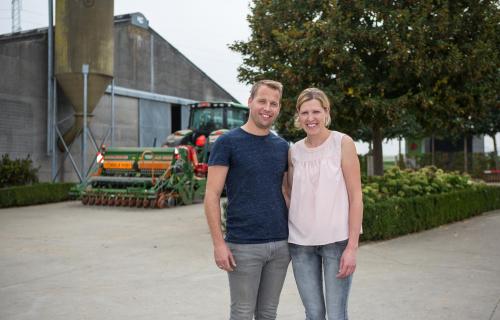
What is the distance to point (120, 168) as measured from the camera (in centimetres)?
1525

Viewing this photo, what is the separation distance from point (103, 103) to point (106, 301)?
16856 millimetres

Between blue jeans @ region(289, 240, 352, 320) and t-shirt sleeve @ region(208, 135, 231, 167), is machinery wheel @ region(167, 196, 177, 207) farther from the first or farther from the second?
t-shirt sleeve @ region(208, 135, 231, 167)

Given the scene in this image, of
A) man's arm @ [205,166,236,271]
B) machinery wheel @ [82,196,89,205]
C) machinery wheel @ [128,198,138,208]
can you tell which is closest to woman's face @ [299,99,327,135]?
man's arm @ [205,166,236,271]

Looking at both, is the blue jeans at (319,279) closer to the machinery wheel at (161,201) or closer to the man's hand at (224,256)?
the man's hand at (224,256)

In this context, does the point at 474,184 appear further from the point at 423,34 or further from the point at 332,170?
the point at 332,170

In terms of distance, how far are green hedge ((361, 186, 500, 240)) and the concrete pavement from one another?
206 mm

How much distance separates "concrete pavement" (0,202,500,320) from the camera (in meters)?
4.76

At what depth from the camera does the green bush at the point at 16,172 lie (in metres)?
16.0

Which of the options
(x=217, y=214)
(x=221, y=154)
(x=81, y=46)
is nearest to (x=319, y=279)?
(x=217, y=214)

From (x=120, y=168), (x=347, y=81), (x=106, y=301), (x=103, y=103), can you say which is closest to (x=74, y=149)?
(x=103, y=103)

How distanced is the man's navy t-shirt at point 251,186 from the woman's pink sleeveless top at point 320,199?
0.11 metres

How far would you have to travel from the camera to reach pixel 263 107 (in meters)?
3.06

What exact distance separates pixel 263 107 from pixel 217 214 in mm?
641

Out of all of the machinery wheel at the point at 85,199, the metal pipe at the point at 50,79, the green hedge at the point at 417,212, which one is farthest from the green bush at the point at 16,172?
the green hedge at the point at 417,212
